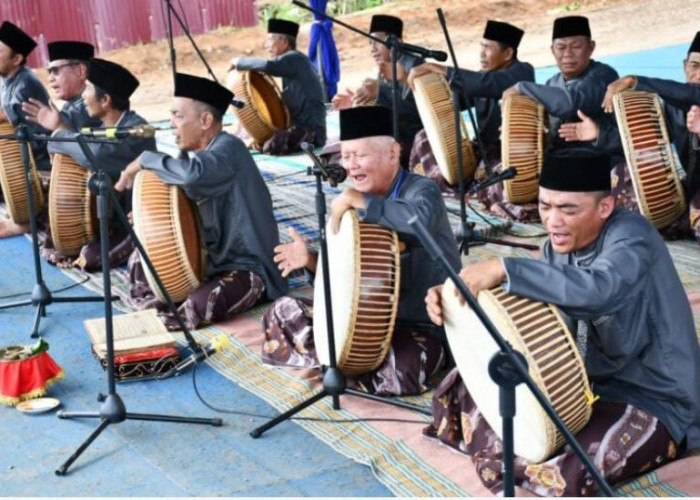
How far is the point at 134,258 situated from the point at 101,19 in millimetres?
9947

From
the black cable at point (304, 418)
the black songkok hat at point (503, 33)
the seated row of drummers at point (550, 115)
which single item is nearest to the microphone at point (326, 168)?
the black cable at point (304, 418)

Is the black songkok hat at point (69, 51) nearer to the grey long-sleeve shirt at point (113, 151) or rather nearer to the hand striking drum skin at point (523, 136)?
the grey long-sleeve shirt at point (113, 151)

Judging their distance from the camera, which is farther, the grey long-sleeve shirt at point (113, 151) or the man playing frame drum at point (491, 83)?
the man playing frame drum at point (491, 83)

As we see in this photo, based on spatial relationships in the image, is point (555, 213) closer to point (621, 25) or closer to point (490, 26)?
point (490, 26)

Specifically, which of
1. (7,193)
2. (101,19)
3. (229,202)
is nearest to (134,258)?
(229,202)

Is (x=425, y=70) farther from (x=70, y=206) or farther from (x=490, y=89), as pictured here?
(x=70, y=206)

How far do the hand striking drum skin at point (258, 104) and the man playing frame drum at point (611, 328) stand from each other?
5.19m

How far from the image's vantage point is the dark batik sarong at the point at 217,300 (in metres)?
4.52

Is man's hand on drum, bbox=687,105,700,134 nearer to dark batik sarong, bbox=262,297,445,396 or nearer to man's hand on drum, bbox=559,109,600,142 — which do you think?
man's hand on drum, bbox=559,109,600,142

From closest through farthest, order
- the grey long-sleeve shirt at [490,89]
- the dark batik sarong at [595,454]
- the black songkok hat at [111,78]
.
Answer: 1. the dark batik sarong at [595,454]
2. the black songkok hat at [111,78]
3. the grey long-sleeve shirt at [490,89]

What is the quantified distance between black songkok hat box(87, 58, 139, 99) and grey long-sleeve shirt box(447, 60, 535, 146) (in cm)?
192

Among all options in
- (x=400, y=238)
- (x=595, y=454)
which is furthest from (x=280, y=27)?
(x=595, y=454)

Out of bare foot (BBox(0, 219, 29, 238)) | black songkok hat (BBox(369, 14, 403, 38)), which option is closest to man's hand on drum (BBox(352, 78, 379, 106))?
black songkok hat (BBox(369, 14, 403, 38))

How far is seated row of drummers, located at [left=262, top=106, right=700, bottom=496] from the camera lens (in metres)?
2.73
